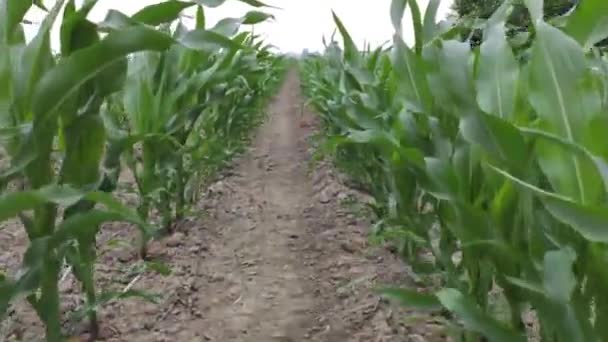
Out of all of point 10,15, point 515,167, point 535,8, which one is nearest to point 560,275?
point 515,167

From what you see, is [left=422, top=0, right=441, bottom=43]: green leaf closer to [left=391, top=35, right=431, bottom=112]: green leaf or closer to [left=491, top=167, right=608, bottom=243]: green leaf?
[left=391, top=35, right=431, bottom=112]: green leaf

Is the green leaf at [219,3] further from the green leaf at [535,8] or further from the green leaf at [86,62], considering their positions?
the green leaf at [535,8]

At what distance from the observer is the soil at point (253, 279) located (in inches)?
85.5

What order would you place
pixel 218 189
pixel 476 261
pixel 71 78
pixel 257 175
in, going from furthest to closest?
pixel 257 175 < pixel 218 189 < pixel 476 261 < pixel 71 78

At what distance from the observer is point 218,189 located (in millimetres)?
4418

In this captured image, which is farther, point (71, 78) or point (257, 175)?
point (257, 175)

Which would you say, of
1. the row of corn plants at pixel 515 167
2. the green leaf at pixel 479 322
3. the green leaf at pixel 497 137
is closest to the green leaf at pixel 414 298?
the row of corn plants at pixel 515 167

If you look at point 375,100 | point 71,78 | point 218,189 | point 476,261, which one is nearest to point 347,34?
point 375,100

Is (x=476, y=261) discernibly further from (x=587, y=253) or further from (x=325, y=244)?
(x=325, y=244)

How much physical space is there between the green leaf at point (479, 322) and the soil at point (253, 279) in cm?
47

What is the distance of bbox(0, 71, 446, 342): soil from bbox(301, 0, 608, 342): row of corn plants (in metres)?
0.36

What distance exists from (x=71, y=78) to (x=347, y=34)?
1545 mm

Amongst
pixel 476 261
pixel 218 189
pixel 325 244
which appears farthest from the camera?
pixel 218 189

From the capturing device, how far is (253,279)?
109 inches
